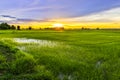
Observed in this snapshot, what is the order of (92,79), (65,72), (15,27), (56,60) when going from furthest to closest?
1. (15,27)
2. (56,60)
3. (65,72)
4. (92,79)

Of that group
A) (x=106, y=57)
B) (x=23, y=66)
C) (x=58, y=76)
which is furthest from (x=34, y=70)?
(x=106, y=57)

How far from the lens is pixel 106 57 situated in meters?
15.5

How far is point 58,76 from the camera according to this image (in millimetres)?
10406

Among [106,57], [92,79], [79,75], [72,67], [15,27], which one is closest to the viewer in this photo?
[92,79]

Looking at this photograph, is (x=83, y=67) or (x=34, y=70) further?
(x=83, y=67)

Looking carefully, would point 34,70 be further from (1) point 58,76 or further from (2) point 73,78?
(2) point 73,78

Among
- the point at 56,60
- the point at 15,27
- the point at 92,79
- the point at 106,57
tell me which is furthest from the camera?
the point at 15,27

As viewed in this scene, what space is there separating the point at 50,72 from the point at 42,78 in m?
0.95

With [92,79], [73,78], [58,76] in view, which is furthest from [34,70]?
[92,79]

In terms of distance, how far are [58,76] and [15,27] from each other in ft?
362

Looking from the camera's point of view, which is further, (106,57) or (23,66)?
(106,57)

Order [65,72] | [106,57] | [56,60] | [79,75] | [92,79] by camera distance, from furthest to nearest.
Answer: [106,57], [56,60], [65,72], [79,75], [92,79]

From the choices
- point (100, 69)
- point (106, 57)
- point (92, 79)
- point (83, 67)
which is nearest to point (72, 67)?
point (83, 67)

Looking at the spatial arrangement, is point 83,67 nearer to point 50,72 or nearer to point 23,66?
point 50,72
